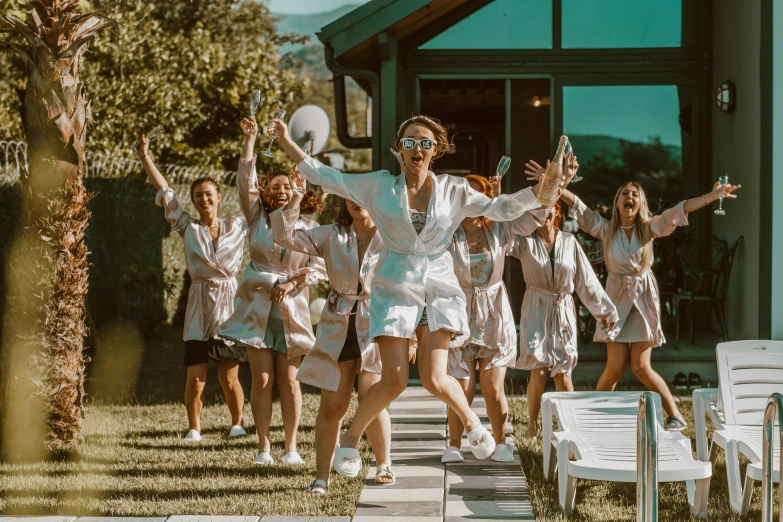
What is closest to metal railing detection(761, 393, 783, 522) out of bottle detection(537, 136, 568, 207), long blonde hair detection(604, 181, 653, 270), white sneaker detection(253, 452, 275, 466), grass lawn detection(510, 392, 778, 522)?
grass lawn detection(510, 392, 778, 522)

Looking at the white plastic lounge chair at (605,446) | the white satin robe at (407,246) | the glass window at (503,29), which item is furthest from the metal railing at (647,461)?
the glass window at (503,29)

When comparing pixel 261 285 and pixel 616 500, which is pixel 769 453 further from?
pixel 261 285

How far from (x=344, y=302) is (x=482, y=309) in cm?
136

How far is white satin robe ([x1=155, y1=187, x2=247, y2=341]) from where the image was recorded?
7543 mm

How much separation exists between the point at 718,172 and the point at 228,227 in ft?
20.9

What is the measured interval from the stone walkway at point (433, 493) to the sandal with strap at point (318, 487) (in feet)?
0.72

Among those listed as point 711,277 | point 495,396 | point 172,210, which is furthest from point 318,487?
point 711,277

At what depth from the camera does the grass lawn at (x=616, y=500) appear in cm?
548

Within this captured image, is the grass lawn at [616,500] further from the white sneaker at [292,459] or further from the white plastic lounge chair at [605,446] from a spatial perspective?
the white sneaker at [292,459]

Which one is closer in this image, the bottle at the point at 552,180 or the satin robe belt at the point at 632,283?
the bottle at the point at 552,180

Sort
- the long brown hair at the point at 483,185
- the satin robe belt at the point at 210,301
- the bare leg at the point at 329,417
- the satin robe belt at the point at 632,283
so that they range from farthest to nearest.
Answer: the satin robe belt at the point at 632,283 → the satin robe belt at the point at 210,301 → the long brown hair at the point at 483,185 → the bare leg at the point at 329,417

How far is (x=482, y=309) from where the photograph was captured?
695 cm

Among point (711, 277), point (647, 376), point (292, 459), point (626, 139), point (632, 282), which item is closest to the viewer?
point (292, 459)

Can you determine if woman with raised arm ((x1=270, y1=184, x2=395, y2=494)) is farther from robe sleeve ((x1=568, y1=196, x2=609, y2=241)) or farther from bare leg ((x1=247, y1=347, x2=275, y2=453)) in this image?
robe sleeve ((x1=568, y1=196, x2=609, y2=241))
